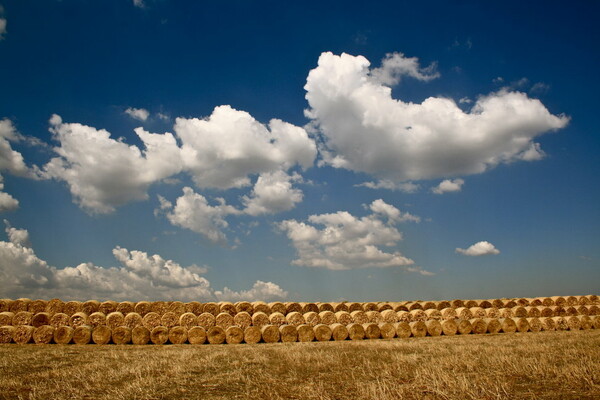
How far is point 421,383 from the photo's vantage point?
785 cm

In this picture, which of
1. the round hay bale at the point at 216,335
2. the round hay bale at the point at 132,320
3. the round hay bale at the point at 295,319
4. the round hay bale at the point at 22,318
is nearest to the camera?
the round hay bale at the point at 216,335

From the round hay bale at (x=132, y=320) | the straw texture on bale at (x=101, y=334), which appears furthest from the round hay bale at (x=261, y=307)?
the straw texture on bale at (x=101, y=334)

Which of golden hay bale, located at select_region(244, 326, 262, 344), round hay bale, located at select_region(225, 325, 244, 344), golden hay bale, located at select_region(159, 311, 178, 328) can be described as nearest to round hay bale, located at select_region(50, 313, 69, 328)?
golden hay bale, located at select_region(159, 311, 178, 328)

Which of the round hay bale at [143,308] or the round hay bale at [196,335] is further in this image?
the round hay bale at [143,308]

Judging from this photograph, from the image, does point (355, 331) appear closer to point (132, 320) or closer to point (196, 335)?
point (196, 335)

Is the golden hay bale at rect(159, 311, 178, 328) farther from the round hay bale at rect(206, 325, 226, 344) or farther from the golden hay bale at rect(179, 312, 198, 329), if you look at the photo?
the round hay bale at rect(206, 325, 226, 344)

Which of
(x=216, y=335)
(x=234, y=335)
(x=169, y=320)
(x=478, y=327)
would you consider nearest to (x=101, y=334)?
(x=169, y=320)

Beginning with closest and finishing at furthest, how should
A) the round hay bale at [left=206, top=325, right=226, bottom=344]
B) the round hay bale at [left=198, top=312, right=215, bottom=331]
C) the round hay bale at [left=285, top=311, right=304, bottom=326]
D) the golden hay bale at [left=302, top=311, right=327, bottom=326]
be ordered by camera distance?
1. the round hay bale at [left=206, top=325, right=226, bottom=344]
2. the round hay bale at [left=198, top=312, right=215, bottom=331]
3. the round hay bale at [left=285, top=311, right=304, bottom=326]
4. the golden hay bale at [left=302, top=311, right=327, bottom=326]

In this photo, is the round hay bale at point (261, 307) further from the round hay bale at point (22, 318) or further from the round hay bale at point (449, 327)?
the round hay bale at point (22, 318)

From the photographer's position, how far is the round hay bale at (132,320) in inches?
787

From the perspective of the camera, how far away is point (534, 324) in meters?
22.8

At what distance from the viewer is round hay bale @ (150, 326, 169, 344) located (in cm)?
1827

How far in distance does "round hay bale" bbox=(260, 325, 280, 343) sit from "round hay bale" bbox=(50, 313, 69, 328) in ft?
32.2

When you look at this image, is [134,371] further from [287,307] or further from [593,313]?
[593,313]
